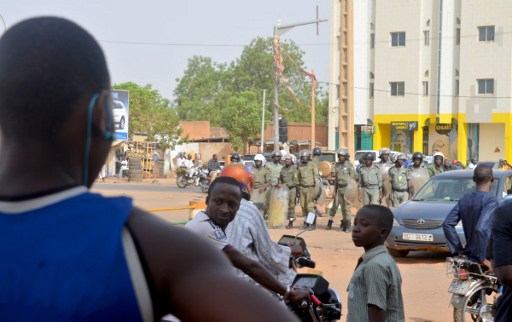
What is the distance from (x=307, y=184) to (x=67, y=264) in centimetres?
1966

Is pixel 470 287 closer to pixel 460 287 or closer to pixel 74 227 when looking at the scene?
pixel 460 287

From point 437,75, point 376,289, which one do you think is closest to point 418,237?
point 376,289

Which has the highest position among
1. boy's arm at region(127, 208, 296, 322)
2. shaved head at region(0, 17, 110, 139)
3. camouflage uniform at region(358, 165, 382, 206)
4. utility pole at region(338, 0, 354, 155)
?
utility pole at region(338, 0, 354, 155)

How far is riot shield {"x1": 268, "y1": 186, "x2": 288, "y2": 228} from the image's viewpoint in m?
20.8

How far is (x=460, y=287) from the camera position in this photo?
27.7 ft

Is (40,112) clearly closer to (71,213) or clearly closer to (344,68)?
(71,213)

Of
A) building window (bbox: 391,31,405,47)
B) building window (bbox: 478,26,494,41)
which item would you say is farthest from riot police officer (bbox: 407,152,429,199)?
building window (bbox: 391,31,405,47)

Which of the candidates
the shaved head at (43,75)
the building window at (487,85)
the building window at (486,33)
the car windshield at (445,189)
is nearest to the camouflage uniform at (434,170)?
the car windshield at (445,189)

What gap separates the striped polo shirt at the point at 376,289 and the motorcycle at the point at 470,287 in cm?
377

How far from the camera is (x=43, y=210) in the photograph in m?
1.47

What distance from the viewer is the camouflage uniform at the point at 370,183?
19656 mm

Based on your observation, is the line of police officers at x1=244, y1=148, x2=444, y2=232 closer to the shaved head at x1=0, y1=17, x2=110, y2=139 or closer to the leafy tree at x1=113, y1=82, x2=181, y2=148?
the shaved head at x1=0, y1=17, x2=110, y2=139

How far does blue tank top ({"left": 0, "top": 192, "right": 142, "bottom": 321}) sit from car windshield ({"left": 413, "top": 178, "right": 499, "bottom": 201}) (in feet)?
46.6

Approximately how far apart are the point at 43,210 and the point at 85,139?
158 mm
